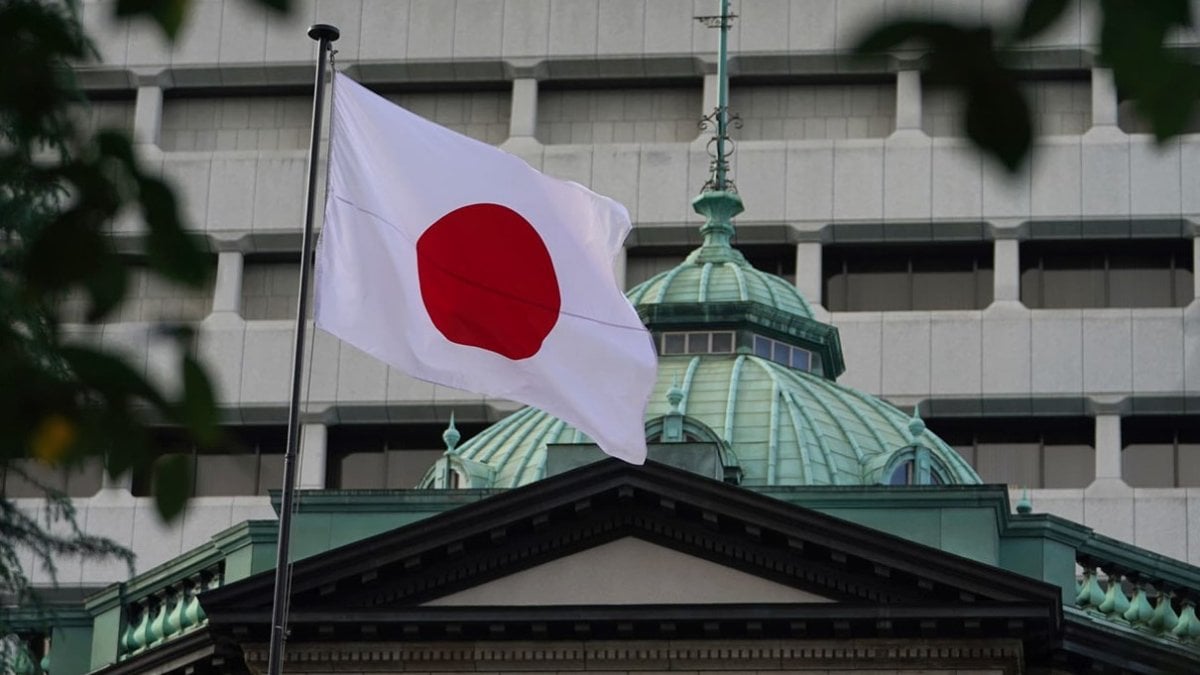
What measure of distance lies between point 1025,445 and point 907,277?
13.8ft

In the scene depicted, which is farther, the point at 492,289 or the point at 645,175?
the point at 645,175

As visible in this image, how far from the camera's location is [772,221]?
60344 millimetres

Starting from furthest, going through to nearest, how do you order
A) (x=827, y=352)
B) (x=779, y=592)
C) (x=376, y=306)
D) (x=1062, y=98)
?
(x=1062, y=98) < (x=827, y=352) < (x=779, y=592) < (x=376, y=306)

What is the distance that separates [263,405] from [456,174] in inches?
1271

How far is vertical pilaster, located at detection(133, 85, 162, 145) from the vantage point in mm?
63312

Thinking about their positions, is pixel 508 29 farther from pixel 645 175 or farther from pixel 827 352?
pixel 827 352

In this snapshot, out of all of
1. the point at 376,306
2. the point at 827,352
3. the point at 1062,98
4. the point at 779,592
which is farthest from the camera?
the point at 1062,98

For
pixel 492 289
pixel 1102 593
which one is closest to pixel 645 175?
pixel 1102 593

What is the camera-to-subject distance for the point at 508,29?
61.9 meters

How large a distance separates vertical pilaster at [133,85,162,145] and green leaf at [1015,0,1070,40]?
57392 millimetres

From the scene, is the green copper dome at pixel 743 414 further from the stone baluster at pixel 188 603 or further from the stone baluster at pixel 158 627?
the stone baluster at pixel 158 627

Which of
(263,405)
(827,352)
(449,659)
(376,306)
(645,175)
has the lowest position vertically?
(449,659)

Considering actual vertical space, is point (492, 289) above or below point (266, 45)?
below

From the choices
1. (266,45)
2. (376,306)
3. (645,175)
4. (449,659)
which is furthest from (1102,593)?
(266,45)
